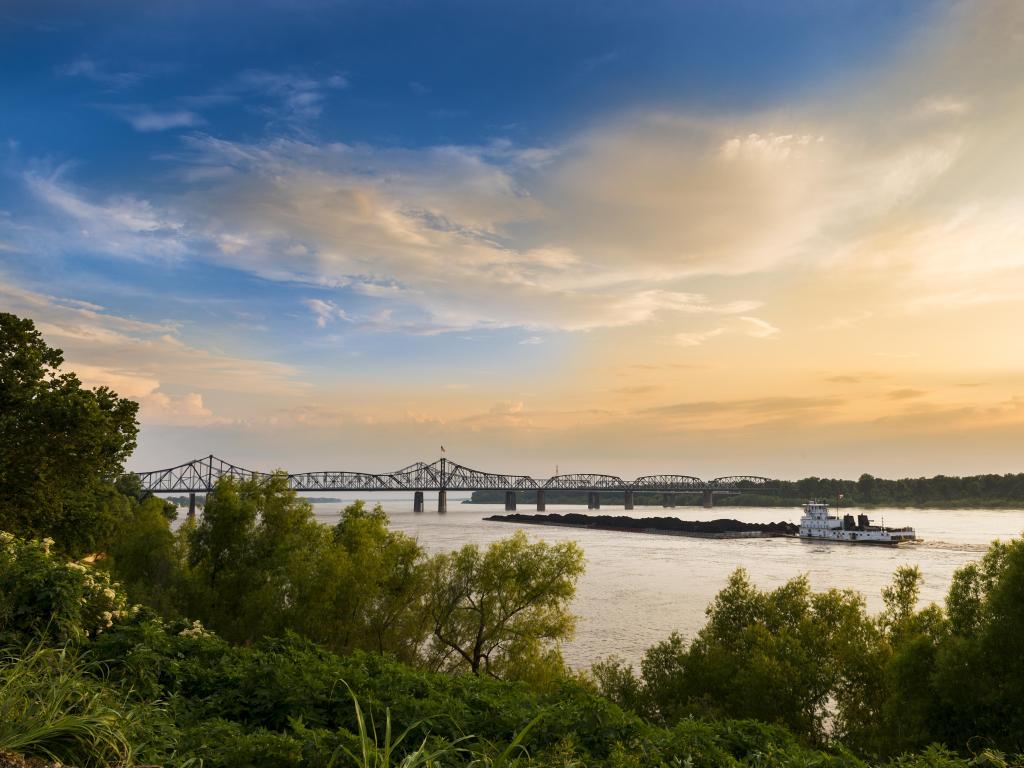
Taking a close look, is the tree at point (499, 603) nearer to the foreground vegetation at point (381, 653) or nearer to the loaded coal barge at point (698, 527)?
the foreground vegetation at point (381, 653)

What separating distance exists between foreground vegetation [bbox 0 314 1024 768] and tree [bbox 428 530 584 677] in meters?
0.10

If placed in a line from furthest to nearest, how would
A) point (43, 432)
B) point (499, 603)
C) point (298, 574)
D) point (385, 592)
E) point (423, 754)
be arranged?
point (499, 603)
point (385, 592)
point (298, 574)
point (43, 432)
point (423, 754)

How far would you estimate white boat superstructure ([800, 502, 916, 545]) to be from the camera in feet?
315

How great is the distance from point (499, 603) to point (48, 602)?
21.1 m

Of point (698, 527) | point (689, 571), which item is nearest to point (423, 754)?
point (689, 571)

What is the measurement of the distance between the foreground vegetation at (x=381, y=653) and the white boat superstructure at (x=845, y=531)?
263 feet

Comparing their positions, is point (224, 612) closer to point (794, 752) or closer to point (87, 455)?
point (87, 455)

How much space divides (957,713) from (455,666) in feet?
61.2

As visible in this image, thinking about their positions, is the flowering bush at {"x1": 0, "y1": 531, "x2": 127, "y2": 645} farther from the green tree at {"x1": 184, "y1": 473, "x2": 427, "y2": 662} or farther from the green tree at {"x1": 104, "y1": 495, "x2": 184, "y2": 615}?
the green tree at {"x1": 104, "y1": 495, "x2": 184, "y2": 615}

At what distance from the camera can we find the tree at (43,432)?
74.5 feet

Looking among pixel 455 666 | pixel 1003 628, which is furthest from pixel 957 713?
pixel 455 666

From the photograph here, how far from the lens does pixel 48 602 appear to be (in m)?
10.3

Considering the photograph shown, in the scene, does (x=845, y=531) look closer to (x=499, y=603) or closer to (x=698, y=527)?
(x=698, y=527)

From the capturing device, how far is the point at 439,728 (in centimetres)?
814
